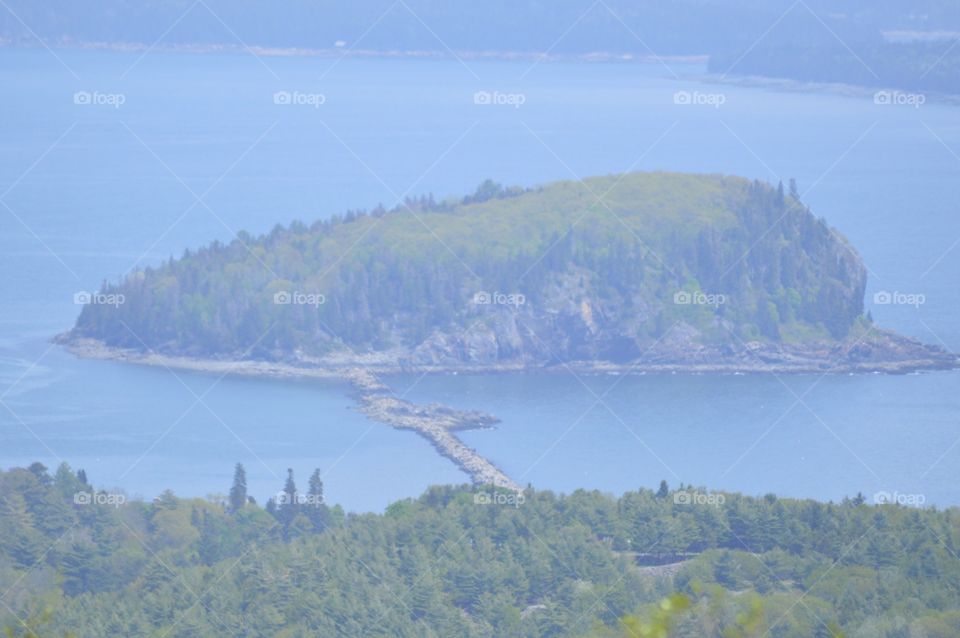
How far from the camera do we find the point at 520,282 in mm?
52188

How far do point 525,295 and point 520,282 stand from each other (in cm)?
61

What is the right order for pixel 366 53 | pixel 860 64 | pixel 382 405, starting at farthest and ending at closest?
pixel 366 53 < pixel 860 64 < pixel 382 405

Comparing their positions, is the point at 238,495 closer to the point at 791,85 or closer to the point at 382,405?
the point at 382,405

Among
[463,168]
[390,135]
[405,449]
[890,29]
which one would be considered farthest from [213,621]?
[890,29]

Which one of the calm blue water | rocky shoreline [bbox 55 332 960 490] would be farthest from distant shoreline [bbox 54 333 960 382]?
the calm blue water

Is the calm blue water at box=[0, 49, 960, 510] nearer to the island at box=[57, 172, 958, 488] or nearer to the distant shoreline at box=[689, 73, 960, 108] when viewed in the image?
the distant shoreline at box=[689, 73, 960, 108]

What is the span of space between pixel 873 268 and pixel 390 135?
26063 mm

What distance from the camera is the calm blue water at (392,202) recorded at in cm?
4222

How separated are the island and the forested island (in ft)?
0.15

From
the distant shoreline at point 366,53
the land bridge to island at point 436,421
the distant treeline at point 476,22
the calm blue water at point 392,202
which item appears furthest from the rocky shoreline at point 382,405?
the distant shoreline at point 366,53

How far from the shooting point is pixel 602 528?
96.9 ft

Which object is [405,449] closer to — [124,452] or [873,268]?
[124,452]

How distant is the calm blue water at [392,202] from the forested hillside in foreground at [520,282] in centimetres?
180

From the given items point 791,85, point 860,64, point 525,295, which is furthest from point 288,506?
point 791,85
